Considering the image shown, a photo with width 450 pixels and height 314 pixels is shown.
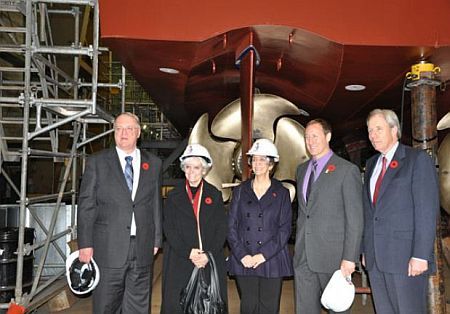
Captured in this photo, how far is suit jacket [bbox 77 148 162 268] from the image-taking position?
316 centimetres

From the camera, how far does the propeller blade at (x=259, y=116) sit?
227 inches

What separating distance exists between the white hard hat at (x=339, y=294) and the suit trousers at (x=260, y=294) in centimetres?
42

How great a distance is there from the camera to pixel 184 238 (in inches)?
124

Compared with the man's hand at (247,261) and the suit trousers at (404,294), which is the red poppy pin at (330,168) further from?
the man's hand at (247,261)

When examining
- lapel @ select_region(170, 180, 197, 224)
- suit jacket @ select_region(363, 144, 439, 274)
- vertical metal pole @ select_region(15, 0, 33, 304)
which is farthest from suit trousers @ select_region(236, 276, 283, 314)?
vertical metal pole @ select_region(15, 0, 33, 304)

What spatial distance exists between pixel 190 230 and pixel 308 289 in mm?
991

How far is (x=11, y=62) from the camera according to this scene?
30.0 ft

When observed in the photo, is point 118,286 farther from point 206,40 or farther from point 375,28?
point 375,28

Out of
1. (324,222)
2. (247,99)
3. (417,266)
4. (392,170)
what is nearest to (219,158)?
(247,99)

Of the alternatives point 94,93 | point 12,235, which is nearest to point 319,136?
point 94,93

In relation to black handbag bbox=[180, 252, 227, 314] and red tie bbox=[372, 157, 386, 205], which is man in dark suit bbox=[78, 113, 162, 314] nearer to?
black handbag bbox=[180, 252, 227, 314]

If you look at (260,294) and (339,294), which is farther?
(260,294)

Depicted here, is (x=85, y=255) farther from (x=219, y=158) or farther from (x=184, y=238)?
(x=219, y=158)

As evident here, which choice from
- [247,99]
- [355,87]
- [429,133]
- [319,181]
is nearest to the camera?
[319,181]
